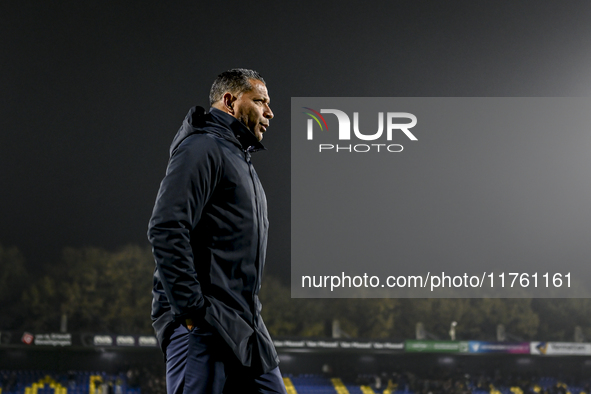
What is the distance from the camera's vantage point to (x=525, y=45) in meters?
8.61

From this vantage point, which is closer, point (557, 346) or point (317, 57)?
point (317, 57)

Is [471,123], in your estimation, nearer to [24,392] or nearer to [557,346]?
[557,346]

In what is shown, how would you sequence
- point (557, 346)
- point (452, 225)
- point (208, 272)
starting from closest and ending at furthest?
point (208, 272)
point (452, 225)
point (557, 346)

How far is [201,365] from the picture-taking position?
1230 mm

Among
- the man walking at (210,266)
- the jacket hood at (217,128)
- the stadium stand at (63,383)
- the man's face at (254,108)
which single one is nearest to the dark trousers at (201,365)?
the man walking at (210,266)

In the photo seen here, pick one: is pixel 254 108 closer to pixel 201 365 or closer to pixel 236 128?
pixel 236 128

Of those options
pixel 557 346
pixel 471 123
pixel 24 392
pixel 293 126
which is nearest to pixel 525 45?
pixel 471 123

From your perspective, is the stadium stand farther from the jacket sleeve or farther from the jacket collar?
the jacket sleeve

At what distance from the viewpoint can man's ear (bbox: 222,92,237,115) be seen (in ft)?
4.89

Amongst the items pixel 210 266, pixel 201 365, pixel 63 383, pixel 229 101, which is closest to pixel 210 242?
pixel 210 266

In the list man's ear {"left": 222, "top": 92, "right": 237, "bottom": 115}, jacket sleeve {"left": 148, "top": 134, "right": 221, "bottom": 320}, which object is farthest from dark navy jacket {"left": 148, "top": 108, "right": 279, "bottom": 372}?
man's ear {"left": 222, "top": 92, "right": 237, "bottom": 115}

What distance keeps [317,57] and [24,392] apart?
7563mm

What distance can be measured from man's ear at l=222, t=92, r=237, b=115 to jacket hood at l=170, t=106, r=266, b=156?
2.0 inches

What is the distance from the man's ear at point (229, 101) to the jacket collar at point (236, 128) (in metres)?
0.04
